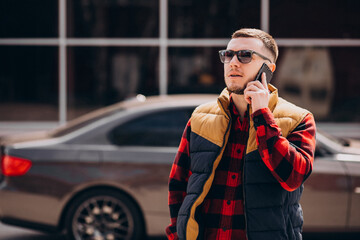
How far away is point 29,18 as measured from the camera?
10.6 metres

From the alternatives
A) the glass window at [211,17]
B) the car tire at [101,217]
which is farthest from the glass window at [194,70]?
the car tire at [101,217]

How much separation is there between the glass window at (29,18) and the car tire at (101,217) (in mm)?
6158

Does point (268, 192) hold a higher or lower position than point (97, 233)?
→ higher

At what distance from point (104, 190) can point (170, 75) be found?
573 cm

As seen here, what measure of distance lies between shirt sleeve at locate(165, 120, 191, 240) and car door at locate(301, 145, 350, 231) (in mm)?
2713

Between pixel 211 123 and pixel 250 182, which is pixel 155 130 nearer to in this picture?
pixel 211 123

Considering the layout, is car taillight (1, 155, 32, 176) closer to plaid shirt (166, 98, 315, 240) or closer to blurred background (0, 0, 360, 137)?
plaid shirt (166, 98, 315, 240)

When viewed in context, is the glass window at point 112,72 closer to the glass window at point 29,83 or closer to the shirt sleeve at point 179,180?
the glass window at point 29,83

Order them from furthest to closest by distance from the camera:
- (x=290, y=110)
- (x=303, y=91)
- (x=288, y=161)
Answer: (x=303, y=91)
(x=290, y=110)
(x=288, y=161)

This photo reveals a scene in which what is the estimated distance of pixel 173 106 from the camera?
5375mm

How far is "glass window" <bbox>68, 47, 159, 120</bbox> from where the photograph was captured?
35.3 feet

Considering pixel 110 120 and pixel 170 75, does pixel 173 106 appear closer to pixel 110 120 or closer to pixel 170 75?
pixel 110 120

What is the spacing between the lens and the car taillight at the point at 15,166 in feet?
17.4

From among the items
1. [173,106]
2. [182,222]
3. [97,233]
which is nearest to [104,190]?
[97,233]
